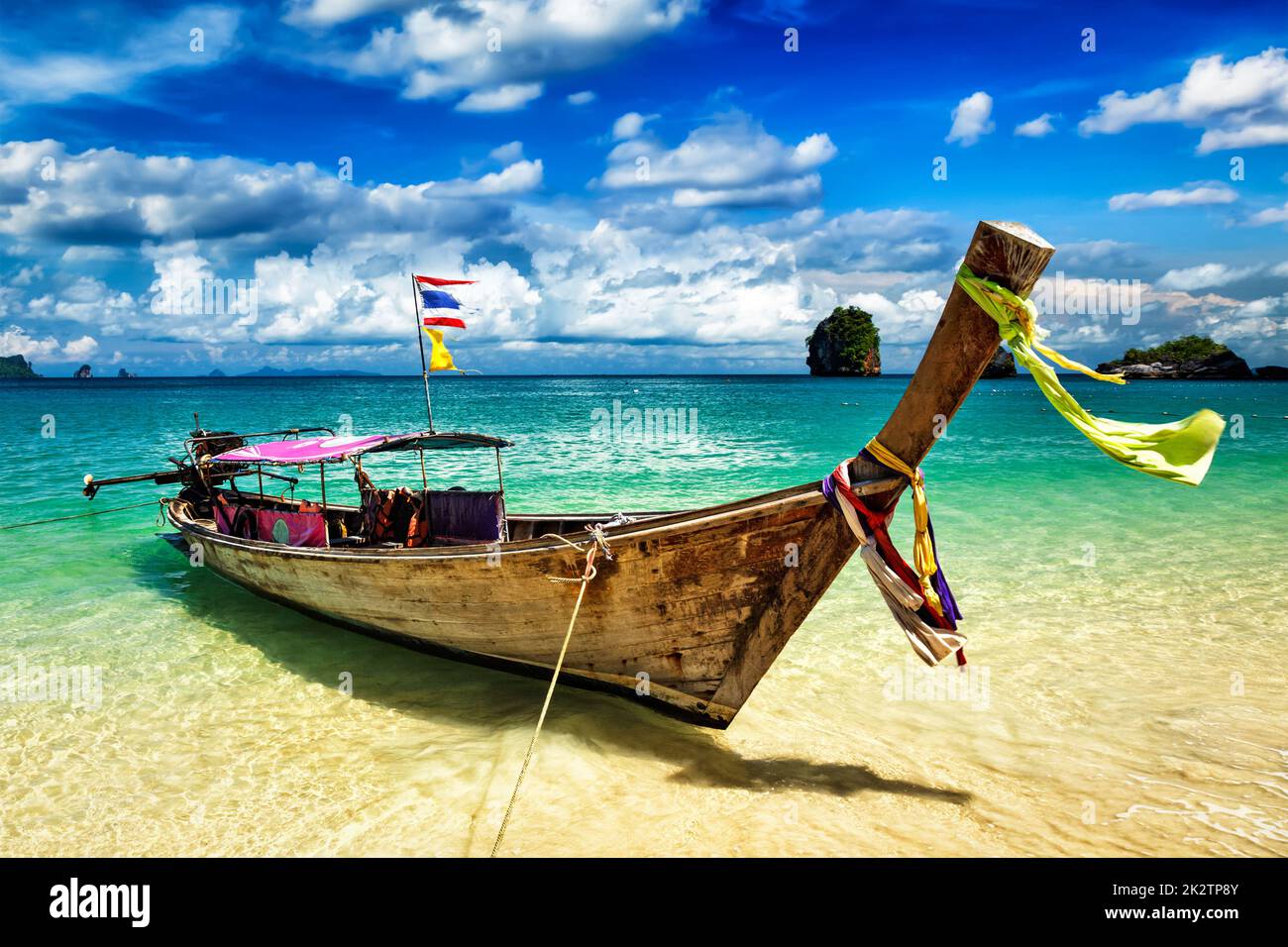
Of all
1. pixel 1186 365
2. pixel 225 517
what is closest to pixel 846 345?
pixel 1186 365

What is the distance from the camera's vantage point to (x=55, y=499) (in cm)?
1917

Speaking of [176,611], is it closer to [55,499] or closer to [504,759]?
[504,759]

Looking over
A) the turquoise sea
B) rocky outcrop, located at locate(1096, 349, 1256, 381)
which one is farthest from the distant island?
the turquoise sea

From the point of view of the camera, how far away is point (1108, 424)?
14.4 feet

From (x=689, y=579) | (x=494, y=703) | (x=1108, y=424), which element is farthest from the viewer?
(x=494, y=703)

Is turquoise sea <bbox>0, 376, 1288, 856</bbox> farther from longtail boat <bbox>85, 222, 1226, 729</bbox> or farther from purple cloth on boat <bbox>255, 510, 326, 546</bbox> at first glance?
purple cloth on boat <bbox>255, 510, 326, 546</bbox>

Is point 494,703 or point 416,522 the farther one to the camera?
point 416,522

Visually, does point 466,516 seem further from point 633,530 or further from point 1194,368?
point 1194,368

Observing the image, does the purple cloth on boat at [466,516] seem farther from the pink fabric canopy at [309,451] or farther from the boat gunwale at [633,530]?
the boat gunwale at [633,530]

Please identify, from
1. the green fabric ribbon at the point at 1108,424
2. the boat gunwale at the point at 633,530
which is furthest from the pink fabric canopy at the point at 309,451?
the green fabric ribbon at the point at 1108,424

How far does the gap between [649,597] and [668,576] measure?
1.00ft

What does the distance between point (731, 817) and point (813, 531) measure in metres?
2.28

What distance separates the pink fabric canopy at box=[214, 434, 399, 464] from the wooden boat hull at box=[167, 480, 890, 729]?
1.79 meters
